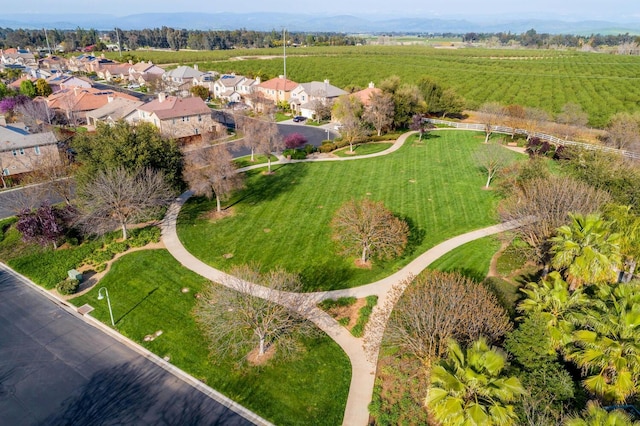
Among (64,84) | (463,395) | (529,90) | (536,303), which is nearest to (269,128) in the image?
(536,303)

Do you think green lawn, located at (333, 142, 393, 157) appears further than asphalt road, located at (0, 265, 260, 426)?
Yes

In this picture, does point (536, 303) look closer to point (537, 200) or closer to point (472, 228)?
point (537, 200)

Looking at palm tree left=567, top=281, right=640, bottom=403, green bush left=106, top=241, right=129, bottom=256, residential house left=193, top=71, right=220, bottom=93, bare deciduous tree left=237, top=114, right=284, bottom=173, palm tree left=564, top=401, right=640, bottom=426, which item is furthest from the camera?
residential house left=193, top=71, right=220, bottom=93

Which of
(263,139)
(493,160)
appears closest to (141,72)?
(263,139)

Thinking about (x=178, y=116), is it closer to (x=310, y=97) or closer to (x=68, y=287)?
(x=310, y=97)

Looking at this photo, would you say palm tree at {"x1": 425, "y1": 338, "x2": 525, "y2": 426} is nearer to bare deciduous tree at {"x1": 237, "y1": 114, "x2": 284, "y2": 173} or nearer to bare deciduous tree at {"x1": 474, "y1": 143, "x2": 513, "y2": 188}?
bare deciduous tree at {"x1": 474, "y1": 143, "x2": 513, "y2": 188}

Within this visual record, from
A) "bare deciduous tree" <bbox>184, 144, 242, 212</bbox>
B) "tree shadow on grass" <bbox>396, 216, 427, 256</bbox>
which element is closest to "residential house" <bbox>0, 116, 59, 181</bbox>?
"bare deciduous tree" <bbox>184, 144, 242, 212</bbox>
